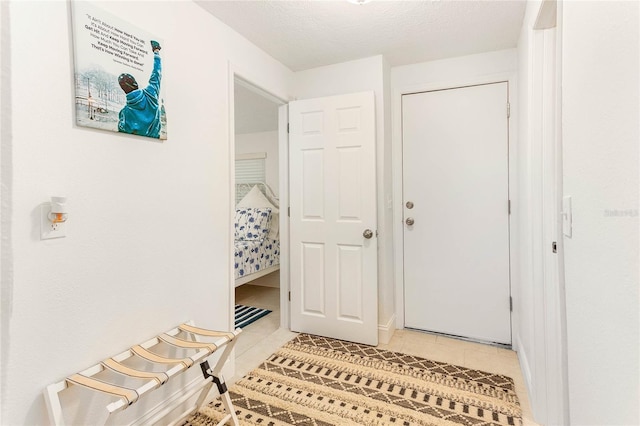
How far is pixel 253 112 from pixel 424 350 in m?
3.09

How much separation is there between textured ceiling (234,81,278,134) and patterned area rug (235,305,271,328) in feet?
6.88

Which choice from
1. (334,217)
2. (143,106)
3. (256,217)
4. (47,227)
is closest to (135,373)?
(47,227)

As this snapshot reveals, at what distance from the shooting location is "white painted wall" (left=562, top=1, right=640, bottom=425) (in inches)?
23.6

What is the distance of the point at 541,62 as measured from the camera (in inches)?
63.5

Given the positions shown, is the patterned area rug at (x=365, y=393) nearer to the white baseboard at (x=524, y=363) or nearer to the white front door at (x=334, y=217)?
the white baseboard at (x=524, y=363)

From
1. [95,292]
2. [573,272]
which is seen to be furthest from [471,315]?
[95,292]

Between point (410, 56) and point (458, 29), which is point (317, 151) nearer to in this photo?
point (410, 56)

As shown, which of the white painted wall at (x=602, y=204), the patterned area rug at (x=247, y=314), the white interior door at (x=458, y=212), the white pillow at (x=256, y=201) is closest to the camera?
the white painted wall at (x=602, y=204)

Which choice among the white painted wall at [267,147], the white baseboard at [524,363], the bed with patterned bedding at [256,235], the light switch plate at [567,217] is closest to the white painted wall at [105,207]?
the bed with patterned bedding at [256,235]

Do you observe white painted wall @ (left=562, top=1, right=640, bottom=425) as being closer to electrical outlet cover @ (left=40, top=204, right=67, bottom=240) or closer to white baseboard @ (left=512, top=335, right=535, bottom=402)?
white baseboard @ (left=512, top=335, right=535, bottom=402)

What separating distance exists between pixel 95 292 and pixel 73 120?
0.70 meters

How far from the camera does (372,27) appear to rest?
6.98 ft

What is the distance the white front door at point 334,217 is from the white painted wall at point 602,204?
1.56 meters

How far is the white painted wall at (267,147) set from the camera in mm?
4531
